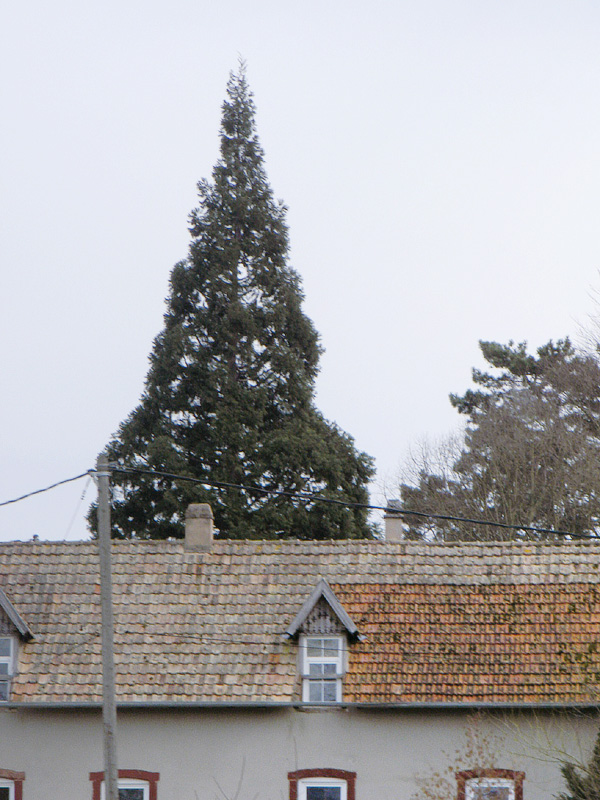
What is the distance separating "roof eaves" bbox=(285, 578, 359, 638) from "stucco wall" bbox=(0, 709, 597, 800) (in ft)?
4.49

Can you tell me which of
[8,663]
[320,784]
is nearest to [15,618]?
[8,663]

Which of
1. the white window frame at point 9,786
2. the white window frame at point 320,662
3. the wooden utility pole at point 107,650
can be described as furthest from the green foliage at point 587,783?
the white window frame at point 9,786

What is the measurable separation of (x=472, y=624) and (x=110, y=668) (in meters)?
7.70

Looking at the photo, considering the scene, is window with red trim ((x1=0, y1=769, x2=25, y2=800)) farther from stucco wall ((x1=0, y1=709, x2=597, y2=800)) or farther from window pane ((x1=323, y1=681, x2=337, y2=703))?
window pane ((x1=323, y1=681, x2=337, y2=703))

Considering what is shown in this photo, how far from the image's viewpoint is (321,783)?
18594 millimetres

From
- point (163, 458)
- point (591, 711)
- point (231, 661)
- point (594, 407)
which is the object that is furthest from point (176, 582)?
point (594, 407)

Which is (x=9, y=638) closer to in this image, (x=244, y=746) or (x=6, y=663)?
(x=6, y=663)

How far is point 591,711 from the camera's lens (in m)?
18.3

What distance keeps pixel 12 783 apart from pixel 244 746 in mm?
3957

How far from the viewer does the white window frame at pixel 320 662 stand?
62.1ft

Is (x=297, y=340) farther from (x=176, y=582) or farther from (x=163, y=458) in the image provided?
(x=176, y=582)

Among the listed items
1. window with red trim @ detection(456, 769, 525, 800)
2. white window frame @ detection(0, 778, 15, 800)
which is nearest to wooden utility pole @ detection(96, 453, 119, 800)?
white window frame @ detection(0, 778, 15, 800)

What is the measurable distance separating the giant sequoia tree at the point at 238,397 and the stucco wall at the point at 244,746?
1293cm

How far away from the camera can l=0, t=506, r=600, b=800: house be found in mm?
18422
